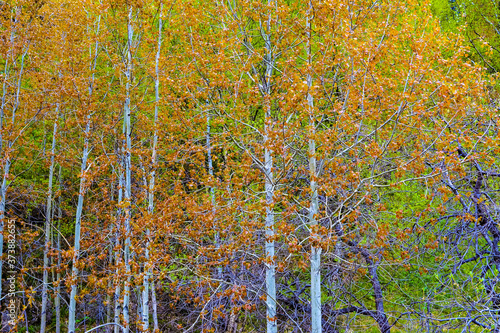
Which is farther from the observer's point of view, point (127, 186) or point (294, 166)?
point (294, 166)

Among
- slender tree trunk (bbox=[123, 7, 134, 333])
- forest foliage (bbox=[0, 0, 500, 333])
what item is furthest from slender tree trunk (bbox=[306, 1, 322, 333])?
slender tree trunk (bbox=[123, 7, 134, 333])

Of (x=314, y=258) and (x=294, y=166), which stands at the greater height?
(x=294, y=166)

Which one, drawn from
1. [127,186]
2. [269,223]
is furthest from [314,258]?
[127,186]

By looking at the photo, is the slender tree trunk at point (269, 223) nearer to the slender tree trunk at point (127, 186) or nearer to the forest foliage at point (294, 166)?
the forest foliage at point (294, 166)

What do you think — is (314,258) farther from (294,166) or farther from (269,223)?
(294,166)

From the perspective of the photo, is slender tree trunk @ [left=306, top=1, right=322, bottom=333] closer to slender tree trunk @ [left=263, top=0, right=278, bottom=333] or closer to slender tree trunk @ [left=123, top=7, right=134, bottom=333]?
slender tree trunk @ [left=263, top=0, right=278, bottom=333]

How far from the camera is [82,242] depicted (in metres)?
12.0

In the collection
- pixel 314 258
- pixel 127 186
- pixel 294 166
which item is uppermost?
pixel 294 166

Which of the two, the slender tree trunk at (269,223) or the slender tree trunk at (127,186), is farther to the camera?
the slender tree trunk at (127,186)

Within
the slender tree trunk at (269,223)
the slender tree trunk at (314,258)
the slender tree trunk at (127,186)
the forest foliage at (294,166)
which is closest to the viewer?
the forest foliage at (294,166)

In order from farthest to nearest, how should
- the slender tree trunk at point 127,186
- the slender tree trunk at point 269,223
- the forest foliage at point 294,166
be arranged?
the slender tree trunk at point 127,186 → the slender tree trunk at point 269,223 → the forest foliage at point 294,166

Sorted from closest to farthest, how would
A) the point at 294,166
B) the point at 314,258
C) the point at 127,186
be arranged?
the point at 314,258 < the point at 127,186 < the point at 294,166

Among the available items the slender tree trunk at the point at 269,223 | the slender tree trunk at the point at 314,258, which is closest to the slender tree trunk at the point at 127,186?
the slender tree trunk at the point at 269,223

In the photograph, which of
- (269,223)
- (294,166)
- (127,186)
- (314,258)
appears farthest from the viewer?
(294,166)
